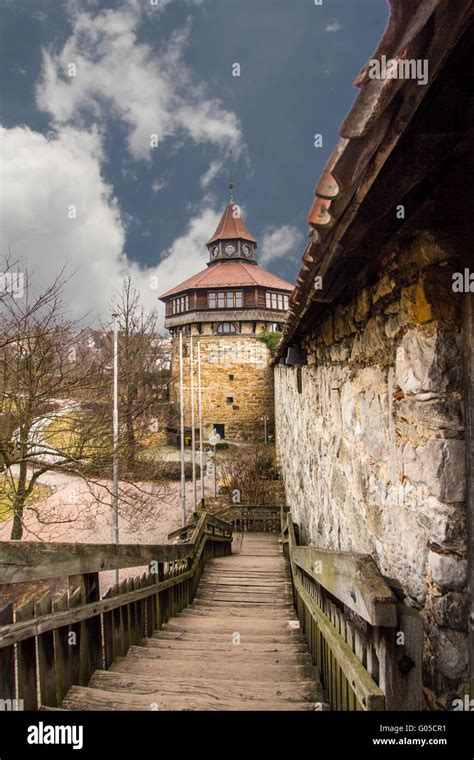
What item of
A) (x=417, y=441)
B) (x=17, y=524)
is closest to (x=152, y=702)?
(x=417, y=441)

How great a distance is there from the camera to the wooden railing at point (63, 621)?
6.43 feet

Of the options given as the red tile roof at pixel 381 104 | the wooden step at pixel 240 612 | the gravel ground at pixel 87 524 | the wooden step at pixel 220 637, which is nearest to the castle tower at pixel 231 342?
the gravel ground at pixel 87 524

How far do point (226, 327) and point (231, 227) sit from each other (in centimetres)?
991

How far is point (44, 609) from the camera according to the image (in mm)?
2117

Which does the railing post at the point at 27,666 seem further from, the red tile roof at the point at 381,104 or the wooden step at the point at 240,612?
the wooden step at the point at 240,612

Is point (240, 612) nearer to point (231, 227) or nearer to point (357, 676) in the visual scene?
point (357, 676)

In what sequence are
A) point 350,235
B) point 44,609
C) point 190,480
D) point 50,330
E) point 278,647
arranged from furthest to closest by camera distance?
1. point 190,480
2. point 50,330
3. point 278,647
4. point 44,609
5. point 350,235

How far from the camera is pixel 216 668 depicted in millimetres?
2996

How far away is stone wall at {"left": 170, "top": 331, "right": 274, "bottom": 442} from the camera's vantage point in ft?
89.0

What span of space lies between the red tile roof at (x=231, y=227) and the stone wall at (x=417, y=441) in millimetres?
31786

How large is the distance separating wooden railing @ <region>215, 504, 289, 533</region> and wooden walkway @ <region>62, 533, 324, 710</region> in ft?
26.0
